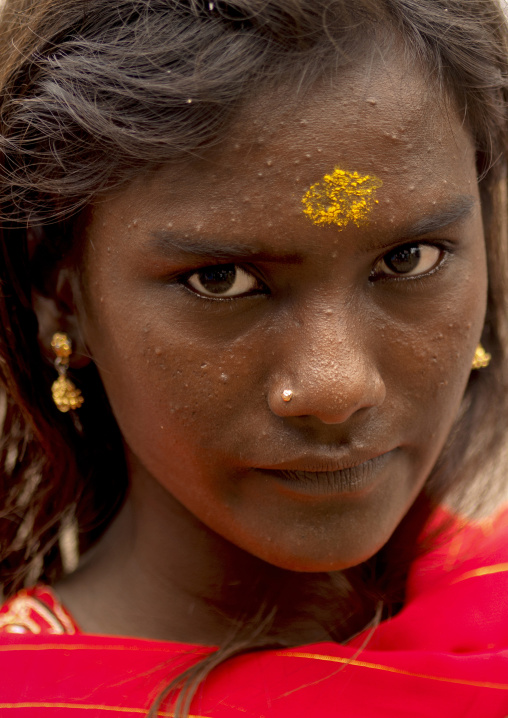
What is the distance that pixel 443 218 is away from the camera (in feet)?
3.80

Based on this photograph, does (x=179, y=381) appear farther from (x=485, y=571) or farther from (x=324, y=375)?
(x=485, y=571)

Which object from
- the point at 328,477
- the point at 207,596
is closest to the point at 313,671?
the point at 207,596

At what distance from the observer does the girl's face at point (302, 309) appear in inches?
42.4

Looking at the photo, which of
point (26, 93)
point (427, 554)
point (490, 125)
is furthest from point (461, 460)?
point (26, 93)

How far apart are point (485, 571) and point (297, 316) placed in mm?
604

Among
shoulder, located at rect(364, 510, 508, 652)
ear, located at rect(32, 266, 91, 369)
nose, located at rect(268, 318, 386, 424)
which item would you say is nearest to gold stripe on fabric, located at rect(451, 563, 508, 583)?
shoulder, located at rect(364, 510, 508, 652)

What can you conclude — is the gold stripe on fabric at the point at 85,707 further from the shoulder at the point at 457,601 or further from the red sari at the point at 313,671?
the shoulder at the point at 457,601

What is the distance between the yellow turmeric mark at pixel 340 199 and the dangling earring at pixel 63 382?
472mm

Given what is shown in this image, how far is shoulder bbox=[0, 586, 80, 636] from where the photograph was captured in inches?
56.5

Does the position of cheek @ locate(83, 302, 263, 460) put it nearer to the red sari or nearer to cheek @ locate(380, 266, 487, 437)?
cheek @ locate(380, 266, 487, 437)

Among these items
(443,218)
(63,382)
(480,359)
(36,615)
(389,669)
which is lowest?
(36,615)

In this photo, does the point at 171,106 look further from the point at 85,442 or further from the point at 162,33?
the point at 85,442

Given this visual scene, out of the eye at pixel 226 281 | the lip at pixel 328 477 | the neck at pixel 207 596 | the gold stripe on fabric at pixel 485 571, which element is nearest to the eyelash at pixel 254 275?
the eye at pixel 226 281

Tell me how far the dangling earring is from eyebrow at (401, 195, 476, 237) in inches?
21.3
